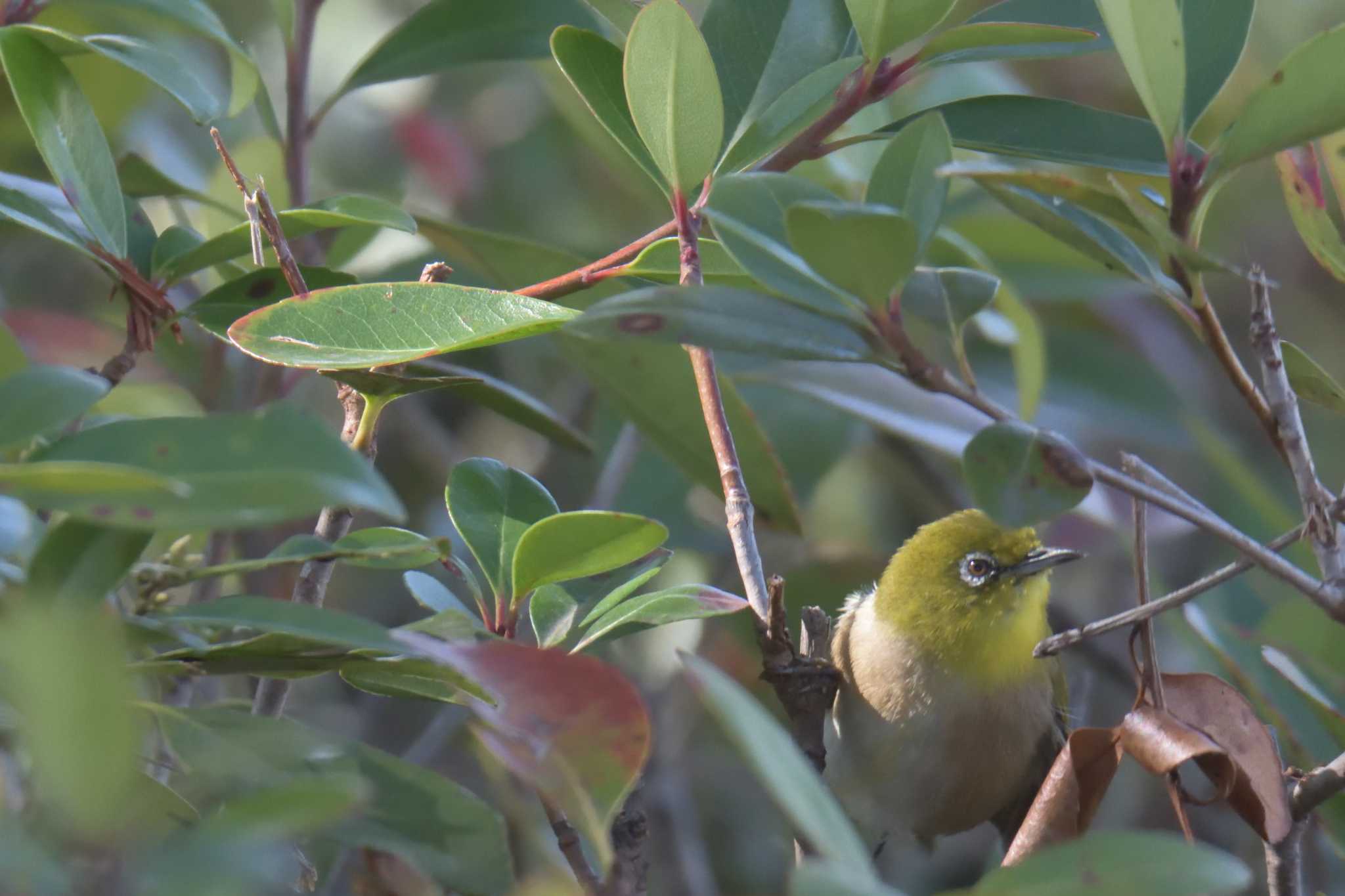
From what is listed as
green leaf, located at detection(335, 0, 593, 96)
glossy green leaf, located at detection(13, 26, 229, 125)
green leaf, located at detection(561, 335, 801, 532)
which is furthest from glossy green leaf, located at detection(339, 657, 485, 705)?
green leaf, located at detection(335, 0, 593, 96)

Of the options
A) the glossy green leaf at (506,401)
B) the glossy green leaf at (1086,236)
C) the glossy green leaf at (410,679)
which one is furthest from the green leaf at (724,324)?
the glossy green leaf at (506,401)

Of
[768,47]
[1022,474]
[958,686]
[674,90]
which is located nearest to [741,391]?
[958,686]

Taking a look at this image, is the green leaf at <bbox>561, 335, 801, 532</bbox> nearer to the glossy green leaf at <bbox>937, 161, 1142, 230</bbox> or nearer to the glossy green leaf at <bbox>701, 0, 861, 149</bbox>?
the glossy green leaf at <bbox>701, 0, 861, 149</bbox>

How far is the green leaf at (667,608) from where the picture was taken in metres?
1.18

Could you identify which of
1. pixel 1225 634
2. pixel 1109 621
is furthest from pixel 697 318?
pixel 1225 634

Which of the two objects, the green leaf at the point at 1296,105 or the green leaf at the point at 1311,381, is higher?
the green leaf at the point at 1296,105

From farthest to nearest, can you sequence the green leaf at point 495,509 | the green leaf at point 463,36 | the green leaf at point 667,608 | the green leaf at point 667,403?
1. the green leaf at point 667,403
2. the green leaf at point 463,36
3. the green leaf at point 495,509
4. the green leaf at point 667,608

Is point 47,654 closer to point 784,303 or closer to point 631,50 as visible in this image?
point 784,303

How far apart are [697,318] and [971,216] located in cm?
211

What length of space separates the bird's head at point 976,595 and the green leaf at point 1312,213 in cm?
119

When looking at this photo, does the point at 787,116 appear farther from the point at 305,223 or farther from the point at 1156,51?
the point at 305,223

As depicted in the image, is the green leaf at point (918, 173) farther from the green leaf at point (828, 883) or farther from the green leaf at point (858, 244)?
the green leaf at point (828, 883)

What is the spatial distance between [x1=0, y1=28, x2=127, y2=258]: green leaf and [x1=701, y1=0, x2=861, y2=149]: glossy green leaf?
63 cm

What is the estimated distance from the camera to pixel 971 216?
295cm
